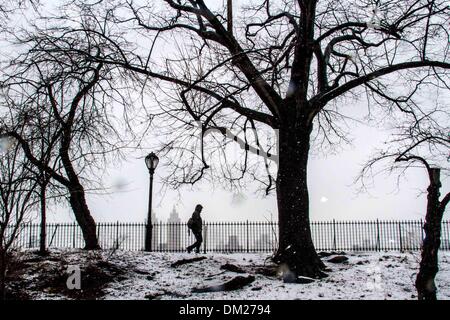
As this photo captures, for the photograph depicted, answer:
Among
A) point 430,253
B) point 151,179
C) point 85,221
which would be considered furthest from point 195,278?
point 430,253

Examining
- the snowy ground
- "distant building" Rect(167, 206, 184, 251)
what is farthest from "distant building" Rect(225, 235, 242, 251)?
the snowy ground

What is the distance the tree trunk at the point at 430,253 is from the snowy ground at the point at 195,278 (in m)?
1.93

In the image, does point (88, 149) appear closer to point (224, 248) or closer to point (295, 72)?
point (295, 72)

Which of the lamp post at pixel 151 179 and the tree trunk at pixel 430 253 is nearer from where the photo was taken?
the tree trunk at pixel 430 253

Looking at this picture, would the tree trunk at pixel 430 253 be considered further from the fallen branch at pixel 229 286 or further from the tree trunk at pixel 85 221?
the tree trunk at pixel 85 221

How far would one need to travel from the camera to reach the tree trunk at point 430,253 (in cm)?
831

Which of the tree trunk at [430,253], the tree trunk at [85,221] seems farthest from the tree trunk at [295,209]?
the tree trunk at [85,221]

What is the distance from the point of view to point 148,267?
1347cm

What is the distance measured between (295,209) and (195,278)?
3.32 meters

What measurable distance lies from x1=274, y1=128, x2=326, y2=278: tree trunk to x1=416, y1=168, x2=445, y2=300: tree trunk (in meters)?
3.74

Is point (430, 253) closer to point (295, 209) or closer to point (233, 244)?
point (295, 209)

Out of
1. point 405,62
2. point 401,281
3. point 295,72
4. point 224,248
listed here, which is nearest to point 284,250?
point 401,281

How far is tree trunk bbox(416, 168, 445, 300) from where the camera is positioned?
8.31 metres
